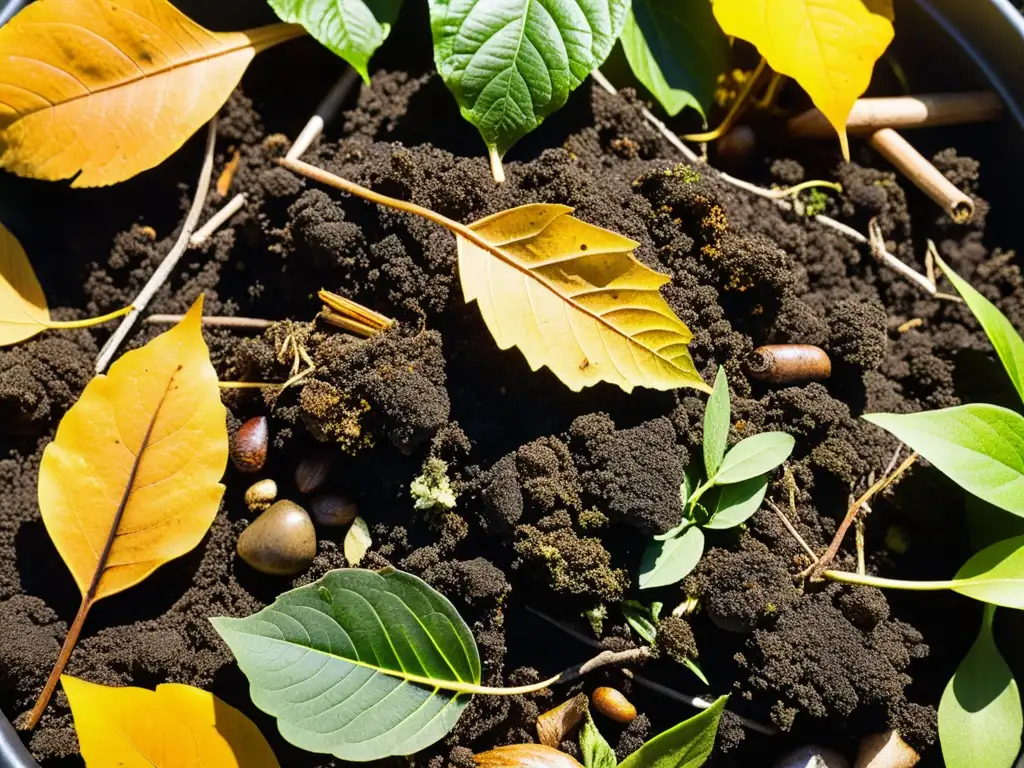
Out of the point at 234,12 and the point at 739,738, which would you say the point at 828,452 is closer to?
the point at 739,738

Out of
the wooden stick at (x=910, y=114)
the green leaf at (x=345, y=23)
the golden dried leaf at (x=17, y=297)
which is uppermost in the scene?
the green leaf at (x=345, y=23)

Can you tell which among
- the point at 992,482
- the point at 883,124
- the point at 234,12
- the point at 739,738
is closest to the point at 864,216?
the point at 883,124

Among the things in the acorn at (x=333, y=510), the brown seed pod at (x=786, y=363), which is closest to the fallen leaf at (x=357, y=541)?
the acorn at (x=333, y=510)

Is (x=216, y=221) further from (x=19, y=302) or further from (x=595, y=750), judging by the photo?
(x=595, y=750)

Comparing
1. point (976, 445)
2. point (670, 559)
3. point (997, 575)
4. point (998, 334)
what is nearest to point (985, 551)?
point (997, 575)

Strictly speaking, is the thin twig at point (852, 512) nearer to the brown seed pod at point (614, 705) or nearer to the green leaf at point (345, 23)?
the brown seed pod at point (614, 705)
